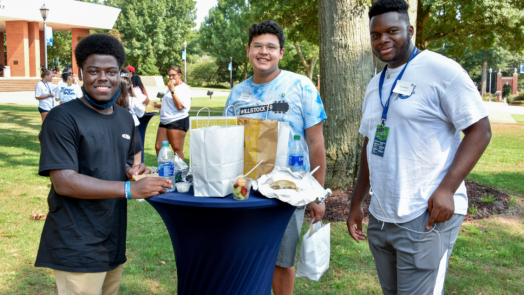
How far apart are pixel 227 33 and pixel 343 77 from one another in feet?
176

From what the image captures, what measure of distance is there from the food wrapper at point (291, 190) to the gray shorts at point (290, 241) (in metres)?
0.61

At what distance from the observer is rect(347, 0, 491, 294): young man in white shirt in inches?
A: 76.7

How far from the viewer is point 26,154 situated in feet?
31.1

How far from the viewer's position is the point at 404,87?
208 cm

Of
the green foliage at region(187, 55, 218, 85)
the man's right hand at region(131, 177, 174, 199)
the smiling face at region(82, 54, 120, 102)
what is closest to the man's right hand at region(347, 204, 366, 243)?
the man's right hand at region(131, 177, 174, 199)

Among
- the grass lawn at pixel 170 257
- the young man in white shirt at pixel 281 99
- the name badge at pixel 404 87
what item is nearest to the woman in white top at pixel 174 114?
the grass lawn at pixel 170 257

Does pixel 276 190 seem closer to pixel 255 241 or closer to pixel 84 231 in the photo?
pixel 255 241

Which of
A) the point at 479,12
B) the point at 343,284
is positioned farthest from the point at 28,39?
the point at 343,284

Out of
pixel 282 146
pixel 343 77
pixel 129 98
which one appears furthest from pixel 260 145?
pixel 129 98

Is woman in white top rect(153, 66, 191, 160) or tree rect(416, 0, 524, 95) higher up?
tree rect(416, 0, 524, 95)

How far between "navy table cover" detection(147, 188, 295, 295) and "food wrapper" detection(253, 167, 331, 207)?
0.05 meters

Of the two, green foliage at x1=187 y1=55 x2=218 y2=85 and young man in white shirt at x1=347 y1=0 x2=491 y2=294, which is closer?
young man in white shirt at x1=347 y1=0 x2=491 y2=294

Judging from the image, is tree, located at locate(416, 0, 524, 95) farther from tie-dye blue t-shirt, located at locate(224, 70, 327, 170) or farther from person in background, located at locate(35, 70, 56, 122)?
person in background, located at locate(35, 70, 56, 122)

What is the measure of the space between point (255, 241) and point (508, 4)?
46.0 feet
